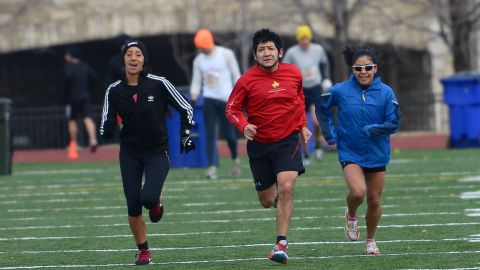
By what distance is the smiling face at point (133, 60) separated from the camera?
11039mm

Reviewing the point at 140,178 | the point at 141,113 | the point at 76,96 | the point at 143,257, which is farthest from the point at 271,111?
the point at 76,96

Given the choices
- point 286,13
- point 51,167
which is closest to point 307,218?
point 51,167

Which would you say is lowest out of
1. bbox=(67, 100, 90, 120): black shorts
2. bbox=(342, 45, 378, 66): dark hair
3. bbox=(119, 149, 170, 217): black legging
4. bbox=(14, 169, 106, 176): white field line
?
bbox=(14, 169, 106, 176): white field line

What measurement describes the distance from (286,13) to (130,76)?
2264 cm

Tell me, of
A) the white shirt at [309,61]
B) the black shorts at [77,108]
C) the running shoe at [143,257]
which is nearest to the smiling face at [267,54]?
the running shoe at [143,257]

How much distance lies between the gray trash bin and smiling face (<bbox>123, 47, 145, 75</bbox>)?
10.9 m

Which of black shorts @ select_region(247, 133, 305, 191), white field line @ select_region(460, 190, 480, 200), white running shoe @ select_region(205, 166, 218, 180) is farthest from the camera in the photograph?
white running shoe @ select_region(205, 166, 218, 180)

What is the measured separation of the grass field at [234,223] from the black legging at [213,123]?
422 mm

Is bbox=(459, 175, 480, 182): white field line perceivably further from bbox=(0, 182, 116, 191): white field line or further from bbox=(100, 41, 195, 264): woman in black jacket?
bbox=(100, 41, 195, 264): woman in black jacket

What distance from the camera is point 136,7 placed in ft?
115

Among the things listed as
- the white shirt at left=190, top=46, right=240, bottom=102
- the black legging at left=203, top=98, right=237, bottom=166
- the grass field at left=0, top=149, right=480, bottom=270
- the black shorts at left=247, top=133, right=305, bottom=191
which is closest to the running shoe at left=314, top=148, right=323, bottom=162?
the grass field at left=0, top=149, right=480, bottom=270

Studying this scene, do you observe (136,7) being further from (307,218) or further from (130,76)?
(130,76)

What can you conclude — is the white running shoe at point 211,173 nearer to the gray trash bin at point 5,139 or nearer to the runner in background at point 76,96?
the gray trash bin at point 5,139

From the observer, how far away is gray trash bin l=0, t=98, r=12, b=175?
71.2ft
